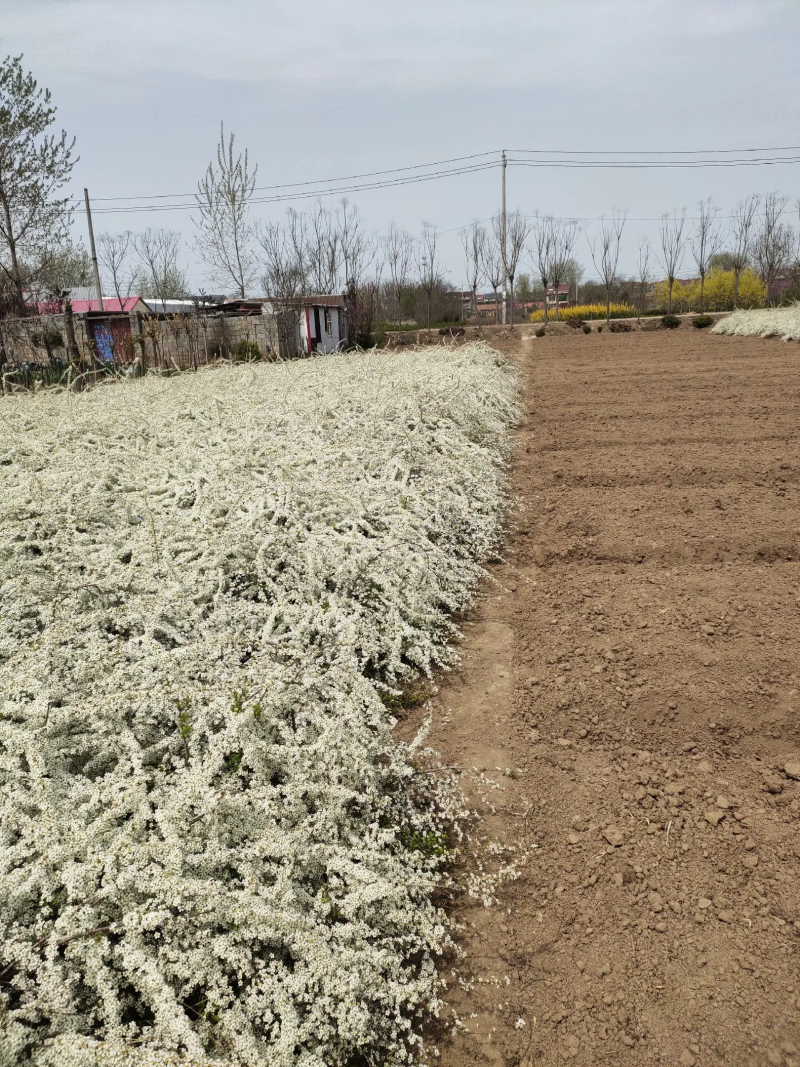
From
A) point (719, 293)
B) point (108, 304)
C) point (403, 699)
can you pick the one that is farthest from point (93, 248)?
point (719, 293)

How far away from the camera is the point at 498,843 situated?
229 cm

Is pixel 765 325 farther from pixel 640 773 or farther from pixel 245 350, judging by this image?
pixel 640 773

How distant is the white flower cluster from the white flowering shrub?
56.4 ft

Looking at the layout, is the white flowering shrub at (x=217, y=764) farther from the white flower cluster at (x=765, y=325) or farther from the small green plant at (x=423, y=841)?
the white flower cluster at (x=765, y=325)

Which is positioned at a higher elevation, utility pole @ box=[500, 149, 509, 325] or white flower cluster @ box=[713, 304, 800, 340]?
utility pole @ box=[500, 149, 509, 325]

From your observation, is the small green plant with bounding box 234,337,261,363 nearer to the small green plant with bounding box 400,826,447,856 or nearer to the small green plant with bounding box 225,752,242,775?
the small green plant with bounding box 225,752,242,775

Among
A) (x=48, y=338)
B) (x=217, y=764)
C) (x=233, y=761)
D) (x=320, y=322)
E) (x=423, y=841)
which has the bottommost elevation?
(x=423, y=841)

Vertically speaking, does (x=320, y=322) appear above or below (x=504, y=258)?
below

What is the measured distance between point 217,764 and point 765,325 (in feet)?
71.9

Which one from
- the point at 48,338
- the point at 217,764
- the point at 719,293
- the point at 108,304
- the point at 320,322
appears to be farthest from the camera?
the point at 719,293

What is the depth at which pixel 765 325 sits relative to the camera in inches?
779

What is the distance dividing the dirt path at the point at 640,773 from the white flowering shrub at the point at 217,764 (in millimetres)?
274

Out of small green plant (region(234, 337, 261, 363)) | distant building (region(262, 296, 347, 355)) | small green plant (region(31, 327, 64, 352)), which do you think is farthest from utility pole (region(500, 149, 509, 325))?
small green plant (region(31, 327, 64, 352))

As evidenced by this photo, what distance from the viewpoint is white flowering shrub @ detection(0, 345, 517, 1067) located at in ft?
5.32
